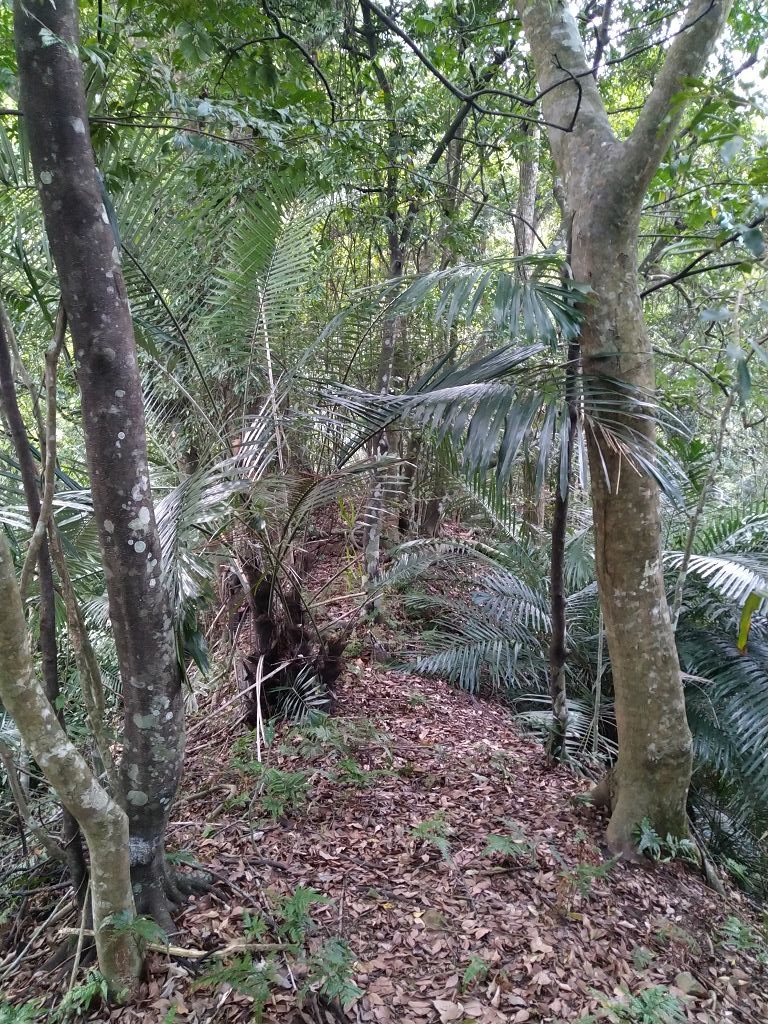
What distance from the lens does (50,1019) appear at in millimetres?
1777

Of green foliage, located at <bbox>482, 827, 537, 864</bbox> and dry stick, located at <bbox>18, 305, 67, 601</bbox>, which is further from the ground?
dry stick, located at <bbox>18, 305, 67, 601</bbox>

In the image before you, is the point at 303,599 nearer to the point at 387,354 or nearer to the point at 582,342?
the point at 387,354

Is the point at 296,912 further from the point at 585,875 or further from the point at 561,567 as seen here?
the point at 561,567

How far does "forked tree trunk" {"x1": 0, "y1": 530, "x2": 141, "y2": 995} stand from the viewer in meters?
1.52

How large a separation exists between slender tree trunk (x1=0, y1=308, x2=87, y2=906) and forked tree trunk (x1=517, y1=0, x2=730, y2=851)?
2.03 m

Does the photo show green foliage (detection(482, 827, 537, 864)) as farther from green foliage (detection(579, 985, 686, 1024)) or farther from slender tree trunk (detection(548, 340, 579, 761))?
slender tree trunk (detection(548, 340, 579, 761))

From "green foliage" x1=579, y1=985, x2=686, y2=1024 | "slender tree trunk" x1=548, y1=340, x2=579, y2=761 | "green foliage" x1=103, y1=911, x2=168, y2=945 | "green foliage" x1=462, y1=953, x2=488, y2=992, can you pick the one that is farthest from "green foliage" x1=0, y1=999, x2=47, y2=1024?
"slender tree trunk" x1=548, y1=340, x2=579, y2=761

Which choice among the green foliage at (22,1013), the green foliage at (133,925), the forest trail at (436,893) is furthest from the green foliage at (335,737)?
the green foliage at (22,1013)

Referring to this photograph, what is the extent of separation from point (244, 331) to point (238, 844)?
255 centimetres

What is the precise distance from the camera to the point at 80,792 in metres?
1.67

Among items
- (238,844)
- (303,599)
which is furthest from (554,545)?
(238,844)

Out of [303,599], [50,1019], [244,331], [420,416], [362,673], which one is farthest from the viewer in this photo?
[362,673]

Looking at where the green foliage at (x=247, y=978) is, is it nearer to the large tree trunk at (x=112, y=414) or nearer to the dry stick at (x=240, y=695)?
the large tree trunk at (x=112, y=414)

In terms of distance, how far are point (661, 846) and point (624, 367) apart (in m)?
2.10
